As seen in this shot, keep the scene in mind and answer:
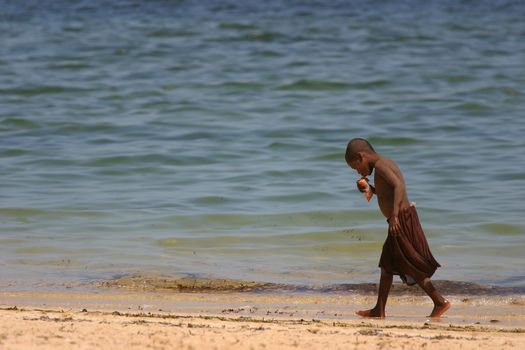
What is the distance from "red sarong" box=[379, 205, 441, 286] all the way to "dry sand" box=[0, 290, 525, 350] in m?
0.26

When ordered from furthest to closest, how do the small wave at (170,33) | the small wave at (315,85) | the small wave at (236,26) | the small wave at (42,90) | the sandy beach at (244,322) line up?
1. the small wave at (236,26)
2. the small wave at (170,33)
3. the small wave at (315,85)
4. the small wave at (42,90)
5. the sandy beach at (244,322)

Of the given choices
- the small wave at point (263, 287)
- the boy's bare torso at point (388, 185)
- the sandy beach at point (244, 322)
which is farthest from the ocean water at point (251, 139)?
the boy's bare torso at point (388, 185)

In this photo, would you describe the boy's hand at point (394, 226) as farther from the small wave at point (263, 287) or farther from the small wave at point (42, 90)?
the small wave at point (42, 90)

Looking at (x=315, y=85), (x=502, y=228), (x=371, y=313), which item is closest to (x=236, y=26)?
(x=315, y=85)

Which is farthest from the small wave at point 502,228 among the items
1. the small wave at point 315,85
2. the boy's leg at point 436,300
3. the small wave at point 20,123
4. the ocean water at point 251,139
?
the small wave at point 315,85

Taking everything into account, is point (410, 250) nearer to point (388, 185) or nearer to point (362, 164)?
point (388, 185)

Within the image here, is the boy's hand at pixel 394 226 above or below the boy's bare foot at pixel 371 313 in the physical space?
above

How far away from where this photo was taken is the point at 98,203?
9.23 meters

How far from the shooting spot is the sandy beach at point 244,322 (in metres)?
4.51

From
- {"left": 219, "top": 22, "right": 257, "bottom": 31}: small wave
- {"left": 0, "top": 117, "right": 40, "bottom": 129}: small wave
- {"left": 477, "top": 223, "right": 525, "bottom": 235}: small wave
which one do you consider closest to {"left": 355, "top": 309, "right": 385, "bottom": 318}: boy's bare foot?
{"left": 477, "top": 223, "right": 525, "bottom": 235}: small wave

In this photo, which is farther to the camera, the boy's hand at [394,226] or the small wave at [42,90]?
the small wave at [42,90]

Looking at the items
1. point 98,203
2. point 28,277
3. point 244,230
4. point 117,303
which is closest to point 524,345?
point 117,303

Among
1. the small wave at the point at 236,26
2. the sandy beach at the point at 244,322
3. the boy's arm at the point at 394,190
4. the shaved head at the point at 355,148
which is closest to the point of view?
the sandy beach at the point at 244,322

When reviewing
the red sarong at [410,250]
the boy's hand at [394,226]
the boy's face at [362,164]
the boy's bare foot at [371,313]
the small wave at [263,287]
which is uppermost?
the boy's face at [362,164]
